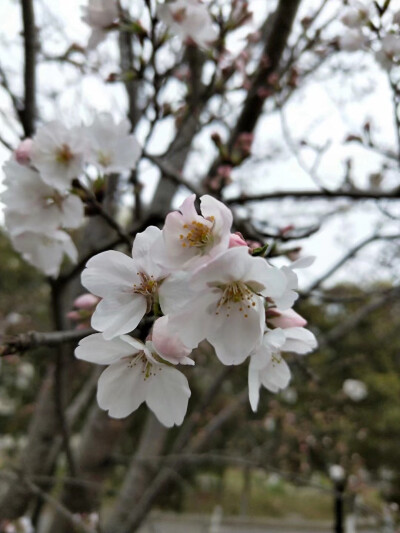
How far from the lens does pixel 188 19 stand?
1.43m

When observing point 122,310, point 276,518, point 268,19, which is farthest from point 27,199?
point 276,518

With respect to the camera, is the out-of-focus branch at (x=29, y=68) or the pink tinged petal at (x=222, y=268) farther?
the out-of-focus branch at (x=29, y=68)

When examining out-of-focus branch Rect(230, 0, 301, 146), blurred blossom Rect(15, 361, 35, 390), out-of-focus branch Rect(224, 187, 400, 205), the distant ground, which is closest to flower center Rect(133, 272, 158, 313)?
out-of-focus branch Rect(224, 187, 400, 205)

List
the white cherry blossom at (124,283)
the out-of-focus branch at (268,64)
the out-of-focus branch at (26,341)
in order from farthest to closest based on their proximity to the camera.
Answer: the out-of-focus branch at (268,64) < the out-of-focus branch at (26,341) < the white cherry blossom at (124,283)

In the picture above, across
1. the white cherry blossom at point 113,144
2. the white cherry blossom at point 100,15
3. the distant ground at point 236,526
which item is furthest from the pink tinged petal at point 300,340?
the distant ground at point 236,526

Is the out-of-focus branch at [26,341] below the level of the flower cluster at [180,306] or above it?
below

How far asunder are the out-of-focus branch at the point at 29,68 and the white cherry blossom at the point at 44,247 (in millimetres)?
614

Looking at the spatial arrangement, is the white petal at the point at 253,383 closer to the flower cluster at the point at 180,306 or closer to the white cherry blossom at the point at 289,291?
the flower cluster at the point at 180,306

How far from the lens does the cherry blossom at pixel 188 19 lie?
4.48 ft

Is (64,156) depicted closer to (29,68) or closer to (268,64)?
(29,68)

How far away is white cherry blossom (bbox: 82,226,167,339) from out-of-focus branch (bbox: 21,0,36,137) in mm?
1117

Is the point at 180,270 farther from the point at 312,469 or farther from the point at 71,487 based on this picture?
the point at 312,469

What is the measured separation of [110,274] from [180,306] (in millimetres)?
154

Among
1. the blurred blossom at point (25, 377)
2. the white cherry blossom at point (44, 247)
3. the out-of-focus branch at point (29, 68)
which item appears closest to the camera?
the white cherry blossom at point (44, 247)
